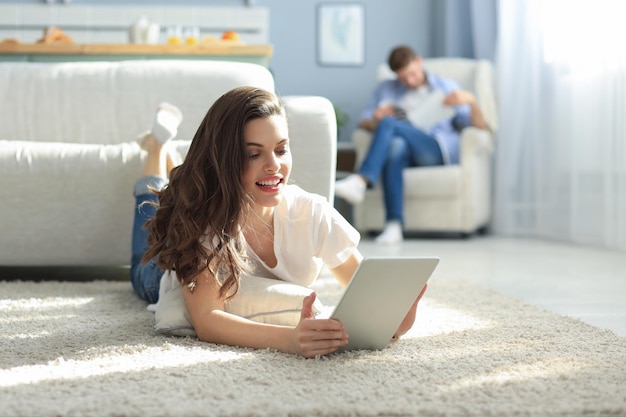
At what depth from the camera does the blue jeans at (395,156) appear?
14.5ft

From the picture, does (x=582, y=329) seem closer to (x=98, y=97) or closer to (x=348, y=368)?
(x=348, y=368)

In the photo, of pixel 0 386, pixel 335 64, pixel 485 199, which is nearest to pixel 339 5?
pixel 335 64

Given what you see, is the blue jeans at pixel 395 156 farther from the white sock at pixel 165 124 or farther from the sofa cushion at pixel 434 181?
the white sock at pixel 165 124

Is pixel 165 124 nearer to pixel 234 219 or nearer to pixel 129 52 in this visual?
pixel 234 219

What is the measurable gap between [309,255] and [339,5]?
4509 mm

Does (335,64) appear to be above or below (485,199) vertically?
above

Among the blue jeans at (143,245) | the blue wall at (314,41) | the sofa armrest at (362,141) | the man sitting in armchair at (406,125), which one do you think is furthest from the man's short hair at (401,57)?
the blue jeans at (143,245)

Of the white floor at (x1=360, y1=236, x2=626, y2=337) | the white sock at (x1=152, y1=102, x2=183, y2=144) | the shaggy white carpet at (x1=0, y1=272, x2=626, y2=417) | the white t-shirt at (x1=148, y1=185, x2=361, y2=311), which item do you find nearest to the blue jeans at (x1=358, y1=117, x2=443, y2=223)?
the white floor at (x1=360, y1=236, x2=626, y2=337)

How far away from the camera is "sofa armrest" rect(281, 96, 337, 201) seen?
96.9 inches

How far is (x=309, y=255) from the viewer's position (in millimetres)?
1655

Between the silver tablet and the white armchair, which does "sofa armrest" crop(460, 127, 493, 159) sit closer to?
the white armchair

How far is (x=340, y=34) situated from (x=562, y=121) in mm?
2100

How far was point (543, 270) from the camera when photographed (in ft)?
9.62

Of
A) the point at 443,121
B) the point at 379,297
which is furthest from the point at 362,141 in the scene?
the point at 379,297
